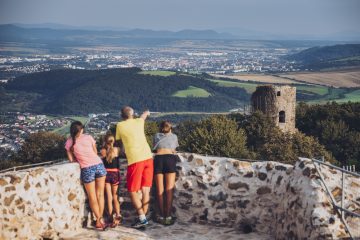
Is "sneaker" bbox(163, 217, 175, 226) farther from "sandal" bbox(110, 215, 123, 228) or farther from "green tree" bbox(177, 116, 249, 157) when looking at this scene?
"green tree" bbox(177, 116, 249, 157)

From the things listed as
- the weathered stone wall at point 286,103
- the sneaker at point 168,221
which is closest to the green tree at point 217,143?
the weathered stone wall at point 286,103

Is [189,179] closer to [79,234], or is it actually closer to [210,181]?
[210,181]

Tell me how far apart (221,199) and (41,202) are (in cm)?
262

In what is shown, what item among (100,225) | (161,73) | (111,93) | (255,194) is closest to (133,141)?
(100,225)

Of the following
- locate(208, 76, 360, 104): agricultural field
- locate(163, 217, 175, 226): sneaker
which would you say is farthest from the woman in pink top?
locate(208, 76, 360, 104): agricultural field

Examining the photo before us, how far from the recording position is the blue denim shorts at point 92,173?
7.88m

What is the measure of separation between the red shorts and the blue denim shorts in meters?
0.40

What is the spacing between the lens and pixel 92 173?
26.0 feet

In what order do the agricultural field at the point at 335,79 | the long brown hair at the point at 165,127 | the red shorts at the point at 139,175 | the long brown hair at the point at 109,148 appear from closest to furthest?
the red shorts at the point at 139,175 < the long brown hair at the point at 109,148 < the long brown hair at the point at 165,127 < the agricultural field at the point at 335,79

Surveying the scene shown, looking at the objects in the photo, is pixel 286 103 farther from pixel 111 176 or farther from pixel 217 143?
pixel 111 176

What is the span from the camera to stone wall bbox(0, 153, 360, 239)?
661 cm

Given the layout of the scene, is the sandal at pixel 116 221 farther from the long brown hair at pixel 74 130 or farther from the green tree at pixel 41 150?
the green tree at pixel 41 150

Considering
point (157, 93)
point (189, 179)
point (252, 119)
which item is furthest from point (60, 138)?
point (157, 93)

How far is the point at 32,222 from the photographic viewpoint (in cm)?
717
